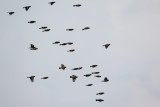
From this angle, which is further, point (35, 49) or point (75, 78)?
point (75, 78)

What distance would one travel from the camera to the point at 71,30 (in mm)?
85938

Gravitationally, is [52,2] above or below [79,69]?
above

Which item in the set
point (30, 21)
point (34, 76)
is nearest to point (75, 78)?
point (34, 76)

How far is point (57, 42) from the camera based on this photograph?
86.0 m

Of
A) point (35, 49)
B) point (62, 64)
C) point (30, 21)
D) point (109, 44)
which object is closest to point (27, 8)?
point (30, 21)

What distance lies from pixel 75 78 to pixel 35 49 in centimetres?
1212

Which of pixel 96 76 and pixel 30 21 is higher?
pixel 30 21

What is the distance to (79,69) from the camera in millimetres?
89375

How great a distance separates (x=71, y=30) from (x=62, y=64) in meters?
7.84

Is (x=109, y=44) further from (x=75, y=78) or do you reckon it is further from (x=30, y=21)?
(x=30, y=21)

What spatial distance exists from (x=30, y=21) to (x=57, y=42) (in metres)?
7.35

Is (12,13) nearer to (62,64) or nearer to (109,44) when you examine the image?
(62,64)

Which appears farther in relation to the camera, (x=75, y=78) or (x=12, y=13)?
(x=75, y=78)

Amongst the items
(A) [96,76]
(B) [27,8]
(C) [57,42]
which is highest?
(B) [27,8]
